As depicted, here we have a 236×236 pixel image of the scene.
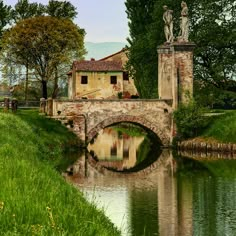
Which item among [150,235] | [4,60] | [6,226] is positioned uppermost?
Answer: [4,60]

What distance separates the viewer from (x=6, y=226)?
10117mm

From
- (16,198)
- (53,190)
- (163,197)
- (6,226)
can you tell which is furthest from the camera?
(163,197)

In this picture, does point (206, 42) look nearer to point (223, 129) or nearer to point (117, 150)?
point (223, 129)

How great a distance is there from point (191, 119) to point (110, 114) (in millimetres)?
6444

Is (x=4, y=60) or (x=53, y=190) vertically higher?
(x=4, y=60)

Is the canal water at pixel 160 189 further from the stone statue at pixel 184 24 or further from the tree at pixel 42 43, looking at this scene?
the tree at pixel 42 43

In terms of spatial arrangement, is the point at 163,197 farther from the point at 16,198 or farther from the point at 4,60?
the point at 4,60

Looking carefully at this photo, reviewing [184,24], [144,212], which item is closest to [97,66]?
[184,24]

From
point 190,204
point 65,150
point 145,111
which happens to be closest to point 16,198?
point 190,204

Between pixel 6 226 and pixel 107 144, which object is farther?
pixel 107 144

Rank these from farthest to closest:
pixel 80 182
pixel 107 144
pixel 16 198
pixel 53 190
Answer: pixel 107 144 < pixel 80 182 < pixel 53 190 < pixel 16 198

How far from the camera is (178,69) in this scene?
49.2m

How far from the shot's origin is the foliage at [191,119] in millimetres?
48375

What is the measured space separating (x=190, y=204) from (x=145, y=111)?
26.2 m
